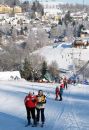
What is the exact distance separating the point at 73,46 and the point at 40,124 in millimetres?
91424

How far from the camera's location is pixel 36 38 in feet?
387

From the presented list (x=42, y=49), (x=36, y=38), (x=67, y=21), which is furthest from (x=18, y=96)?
(x=67, y=21)

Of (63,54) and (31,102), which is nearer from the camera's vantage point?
(31,102)

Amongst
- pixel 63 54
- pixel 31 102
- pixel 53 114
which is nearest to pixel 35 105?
pixel 31 102

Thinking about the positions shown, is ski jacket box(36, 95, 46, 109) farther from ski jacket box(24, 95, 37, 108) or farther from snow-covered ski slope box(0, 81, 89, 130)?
snow-covered ski slope box(0, 81, 89, 130)

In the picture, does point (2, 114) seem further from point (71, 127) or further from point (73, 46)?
point (73, 46)

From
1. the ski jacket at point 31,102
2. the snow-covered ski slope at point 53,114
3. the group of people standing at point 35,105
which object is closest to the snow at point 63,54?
the snow-covered ski slope at point 53,114

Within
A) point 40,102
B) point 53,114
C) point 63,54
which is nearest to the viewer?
point 40,102

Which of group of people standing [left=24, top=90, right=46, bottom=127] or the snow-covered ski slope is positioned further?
the snow-covered ski slope

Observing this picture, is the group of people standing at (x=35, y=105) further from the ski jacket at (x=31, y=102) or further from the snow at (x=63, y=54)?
the snow at (x=63, y=54)

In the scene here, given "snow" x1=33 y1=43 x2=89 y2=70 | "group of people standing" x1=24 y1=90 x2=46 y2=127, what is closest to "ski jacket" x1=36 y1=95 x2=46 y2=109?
"group of people standing" x1=24 y1=90 x2=46 y2=127

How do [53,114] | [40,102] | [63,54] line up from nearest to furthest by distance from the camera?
[40,102] < [53,114] < [63,54]

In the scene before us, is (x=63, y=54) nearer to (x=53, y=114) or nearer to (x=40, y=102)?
(x=53, y=114)

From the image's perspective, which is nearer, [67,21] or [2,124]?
[2,124]
